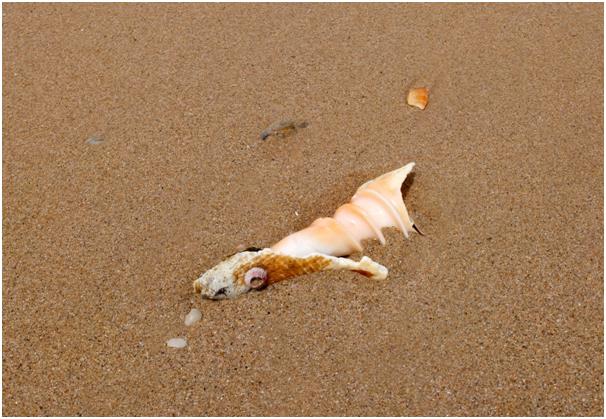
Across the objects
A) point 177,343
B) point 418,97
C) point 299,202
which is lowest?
point 177,343

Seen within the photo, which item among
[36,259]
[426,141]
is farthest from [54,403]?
[426,141]

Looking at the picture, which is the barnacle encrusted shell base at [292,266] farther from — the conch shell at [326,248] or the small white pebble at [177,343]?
the small white pebble at [177,343]

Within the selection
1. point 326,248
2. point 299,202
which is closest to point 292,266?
point 326,248

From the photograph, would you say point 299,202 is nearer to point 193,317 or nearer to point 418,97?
point 193,317

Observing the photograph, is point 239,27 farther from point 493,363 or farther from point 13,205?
point 493,363

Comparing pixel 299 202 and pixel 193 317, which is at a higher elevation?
pixel 299 202

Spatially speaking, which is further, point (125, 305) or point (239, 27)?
point (239, 27)

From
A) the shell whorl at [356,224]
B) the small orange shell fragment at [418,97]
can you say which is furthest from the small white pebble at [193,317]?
the small orange shell fragment at [418,97]
